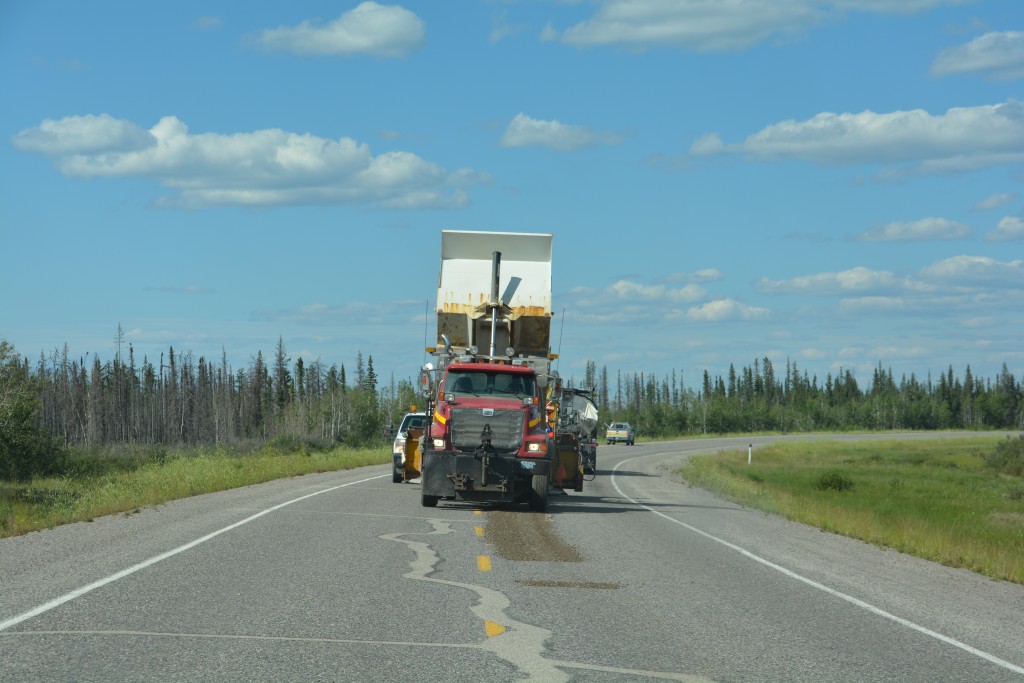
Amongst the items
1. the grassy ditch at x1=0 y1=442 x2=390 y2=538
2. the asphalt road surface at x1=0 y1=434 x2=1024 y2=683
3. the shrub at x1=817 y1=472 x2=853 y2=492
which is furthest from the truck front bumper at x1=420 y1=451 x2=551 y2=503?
the shrub at x1=817 y1=472 x2=853 y2=492

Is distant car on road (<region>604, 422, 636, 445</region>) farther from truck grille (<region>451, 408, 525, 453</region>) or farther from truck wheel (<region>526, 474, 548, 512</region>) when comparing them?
truck grille (<region>451, 408, 525, 453</region>)

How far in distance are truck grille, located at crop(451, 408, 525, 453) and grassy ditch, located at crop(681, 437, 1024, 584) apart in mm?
6382

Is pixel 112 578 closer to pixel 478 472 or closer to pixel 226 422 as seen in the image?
pixel 478 472

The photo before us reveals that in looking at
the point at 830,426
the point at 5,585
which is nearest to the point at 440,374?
the point at 5,585

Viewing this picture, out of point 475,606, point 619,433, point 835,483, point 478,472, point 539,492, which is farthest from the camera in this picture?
point 619,433

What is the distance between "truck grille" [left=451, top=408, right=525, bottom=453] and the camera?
854 inches

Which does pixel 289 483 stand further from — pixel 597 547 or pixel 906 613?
pixel 906 613

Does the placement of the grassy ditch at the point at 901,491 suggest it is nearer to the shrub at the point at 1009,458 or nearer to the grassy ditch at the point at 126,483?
the shrub at the point at 1009,458

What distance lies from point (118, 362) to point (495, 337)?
126099 millimetres

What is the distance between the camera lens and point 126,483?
33.2 m

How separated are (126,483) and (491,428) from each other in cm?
1601

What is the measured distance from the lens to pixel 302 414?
133 m

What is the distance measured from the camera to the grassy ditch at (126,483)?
63.3ft

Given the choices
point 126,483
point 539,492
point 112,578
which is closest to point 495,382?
point 539,492
